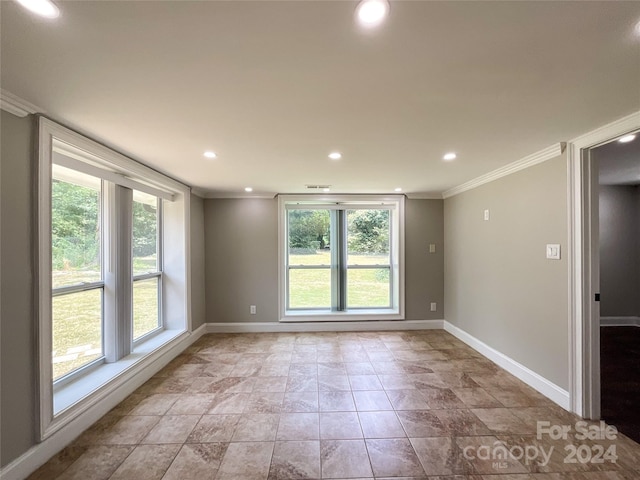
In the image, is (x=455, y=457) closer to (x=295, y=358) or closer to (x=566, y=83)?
(x=295, y=358)

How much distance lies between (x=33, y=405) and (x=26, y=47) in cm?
195

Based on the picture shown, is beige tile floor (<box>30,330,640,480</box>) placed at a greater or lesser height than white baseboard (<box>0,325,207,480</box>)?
lesser

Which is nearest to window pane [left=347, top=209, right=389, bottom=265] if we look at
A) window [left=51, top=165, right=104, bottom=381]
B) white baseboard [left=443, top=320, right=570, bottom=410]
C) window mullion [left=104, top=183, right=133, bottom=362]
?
white baseboard [left=443, top=320, right=570, bottom=410]

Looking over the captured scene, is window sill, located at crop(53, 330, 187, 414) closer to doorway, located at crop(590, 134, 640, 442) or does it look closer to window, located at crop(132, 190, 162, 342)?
window, located at crop(132, 190, 162, 342)

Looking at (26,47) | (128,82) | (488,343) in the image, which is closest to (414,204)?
(488,343)

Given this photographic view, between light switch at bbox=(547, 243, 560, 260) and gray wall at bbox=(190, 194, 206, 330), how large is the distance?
4079 mm

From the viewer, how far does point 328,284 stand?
4719mm

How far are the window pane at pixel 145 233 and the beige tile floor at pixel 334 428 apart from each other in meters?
1.21

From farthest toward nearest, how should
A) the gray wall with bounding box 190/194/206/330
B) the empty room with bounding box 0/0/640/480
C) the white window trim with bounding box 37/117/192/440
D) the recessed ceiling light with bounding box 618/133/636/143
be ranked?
1. the gray wall with bounding box 190/194/206/330
2. the recessed ceiling light with bounding box 618/133/636/143
3. the white window trim with bounding box 37/117/192/440
4. the empty room with bounding box 0/0/640/480

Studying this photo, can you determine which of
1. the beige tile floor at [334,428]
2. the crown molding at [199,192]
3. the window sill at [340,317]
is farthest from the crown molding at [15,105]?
the window sill at [340,317]

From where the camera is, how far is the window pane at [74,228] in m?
2.11

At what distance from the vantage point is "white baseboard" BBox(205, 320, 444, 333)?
438cm

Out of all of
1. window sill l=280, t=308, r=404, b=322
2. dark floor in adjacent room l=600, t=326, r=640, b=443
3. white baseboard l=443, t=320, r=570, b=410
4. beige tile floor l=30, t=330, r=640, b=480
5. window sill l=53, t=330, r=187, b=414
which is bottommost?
beige tile floor l=30, t=330, r=640, b=480

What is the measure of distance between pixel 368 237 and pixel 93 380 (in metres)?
3.85
